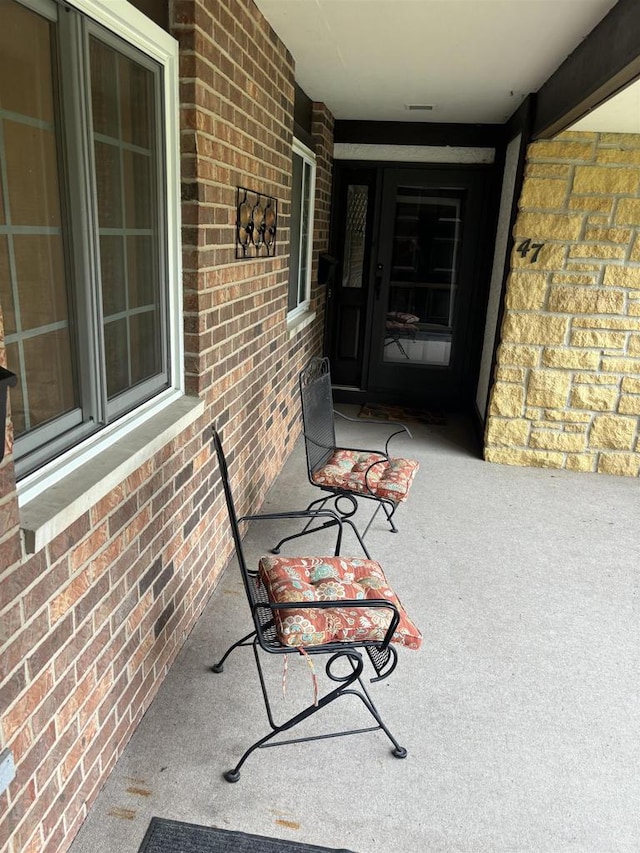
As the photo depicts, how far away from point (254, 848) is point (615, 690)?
1386mm

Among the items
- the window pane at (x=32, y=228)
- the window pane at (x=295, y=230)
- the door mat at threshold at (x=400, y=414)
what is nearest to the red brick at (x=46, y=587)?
the window pane at (x=32, y=228)

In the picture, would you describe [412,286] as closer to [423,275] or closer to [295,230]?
[423,275]

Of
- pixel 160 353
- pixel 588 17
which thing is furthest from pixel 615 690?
pixel 588 17

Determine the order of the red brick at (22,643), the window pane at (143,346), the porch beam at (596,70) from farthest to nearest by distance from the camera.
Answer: the porch beam at (596,70), the window pane at (143,346), the red brick at (22,643)

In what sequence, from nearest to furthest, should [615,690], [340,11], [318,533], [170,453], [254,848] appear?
1. [254,848]
2. [170,453]
3. [615,690]
4. [340,11]
5. [318,533]

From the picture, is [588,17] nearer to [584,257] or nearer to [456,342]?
[584,257]

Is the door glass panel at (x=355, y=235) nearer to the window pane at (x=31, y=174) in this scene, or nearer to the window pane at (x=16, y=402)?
the window pane at (x=31, y=174)

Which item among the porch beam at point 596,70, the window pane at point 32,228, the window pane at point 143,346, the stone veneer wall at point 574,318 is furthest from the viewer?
the stone veneer wall at point 574,318

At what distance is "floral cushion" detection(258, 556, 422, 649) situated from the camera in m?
1.79

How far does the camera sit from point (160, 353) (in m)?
2.10

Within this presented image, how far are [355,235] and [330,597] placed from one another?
13.3ft

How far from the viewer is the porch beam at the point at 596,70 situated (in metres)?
2.12

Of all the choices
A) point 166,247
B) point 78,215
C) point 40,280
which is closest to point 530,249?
point 166,247

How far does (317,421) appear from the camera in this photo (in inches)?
129
